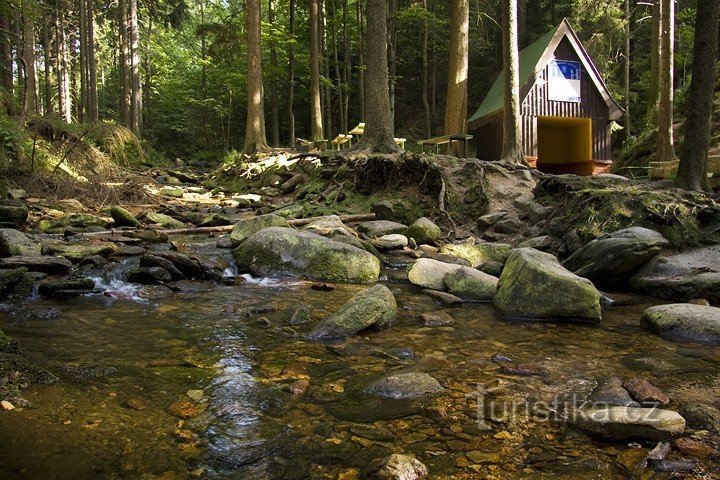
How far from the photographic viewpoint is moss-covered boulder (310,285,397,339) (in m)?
4.62

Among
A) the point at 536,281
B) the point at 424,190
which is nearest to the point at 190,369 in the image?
the point at 536,281

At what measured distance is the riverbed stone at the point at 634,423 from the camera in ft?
9.04

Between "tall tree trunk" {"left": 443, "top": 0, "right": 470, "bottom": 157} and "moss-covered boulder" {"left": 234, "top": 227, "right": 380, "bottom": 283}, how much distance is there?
9624 millimetres

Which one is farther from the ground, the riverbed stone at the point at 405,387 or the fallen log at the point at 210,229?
the fallen log at the point at 210,229

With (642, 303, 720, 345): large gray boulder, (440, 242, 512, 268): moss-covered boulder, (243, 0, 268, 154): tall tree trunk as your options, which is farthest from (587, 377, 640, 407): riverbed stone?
(243, 0, 268, 154): tall tree trunk

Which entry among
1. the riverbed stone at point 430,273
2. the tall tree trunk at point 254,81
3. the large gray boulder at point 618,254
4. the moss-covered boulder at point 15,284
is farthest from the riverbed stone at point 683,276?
the tall tree trunk at point 254,81

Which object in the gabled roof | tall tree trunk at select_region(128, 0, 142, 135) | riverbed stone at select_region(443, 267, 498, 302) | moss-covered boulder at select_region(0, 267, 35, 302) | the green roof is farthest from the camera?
tall tree trunk at select_region(128, 0, 142, 135)

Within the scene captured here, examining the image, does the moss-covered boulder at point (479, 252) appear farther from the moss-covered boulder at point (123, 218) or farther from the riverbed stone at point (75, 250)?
the moss-covered boulder at point (123, 218)

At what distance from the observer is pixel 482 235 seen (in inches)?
391

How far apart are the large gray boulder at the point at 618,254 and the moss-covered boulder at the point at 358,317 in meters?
3.28

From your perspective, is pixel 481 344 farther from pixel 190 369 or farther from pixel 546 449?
pixel 190 369

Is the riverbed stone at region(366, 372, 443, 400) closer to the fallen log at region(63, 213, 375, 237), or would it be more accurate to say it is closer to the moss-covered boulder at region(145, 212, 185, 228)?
the fallen log at region(63, 213, 375, 237)

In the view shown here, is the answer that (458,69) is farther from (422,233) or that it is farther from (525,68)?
(422,233)

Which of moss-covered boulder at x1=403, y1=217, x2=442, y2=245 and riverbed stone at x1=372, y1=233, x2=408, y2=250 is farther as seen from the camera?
moss-covered boulder at x1=403, y1=217, x2=442, y2=245
